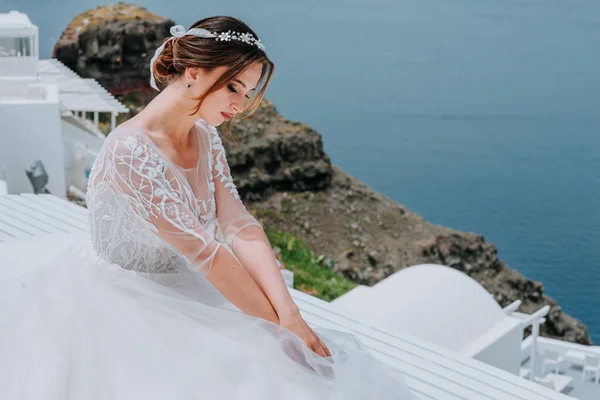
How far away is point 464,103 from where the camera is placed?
5069cm

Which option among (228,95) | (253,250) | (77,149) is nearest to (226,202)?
(253,250)

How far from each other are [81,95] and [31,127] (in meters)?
7.59

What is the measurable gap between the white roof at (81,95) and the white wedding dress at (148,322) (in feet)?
40.2

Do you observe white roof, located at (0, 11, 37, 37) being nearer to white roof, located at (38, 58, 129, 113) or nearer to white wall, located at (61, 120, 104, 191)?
white roof, located at (38, 58, 129, 113)

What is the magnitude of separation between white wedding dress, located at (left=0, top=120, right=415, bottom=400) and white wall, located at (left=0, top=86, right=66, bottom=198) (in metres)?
6.44

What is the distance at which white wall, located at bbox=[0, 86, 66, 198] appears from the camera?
852 cm

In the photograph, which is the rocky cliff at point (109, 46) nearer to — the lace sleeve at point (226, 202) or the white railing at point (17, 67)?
the white railing at point (17, 67)

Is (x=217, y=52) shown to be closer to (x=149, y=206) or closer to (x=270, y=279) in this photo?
(x=149, y=206)

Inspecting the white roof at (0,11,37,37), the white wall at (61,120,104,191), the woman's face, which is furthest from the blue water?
the woman's face

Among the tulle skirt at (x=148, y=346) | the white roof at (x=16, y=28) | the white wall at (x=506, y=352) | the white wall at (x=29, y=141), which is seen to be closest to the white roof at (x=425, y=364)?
the tulle skirt at (x=148, y=346)

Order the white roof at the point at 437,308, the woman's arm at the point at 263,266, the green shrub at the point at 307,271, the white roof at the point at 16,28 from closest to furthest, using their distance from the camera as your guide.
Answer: the woman's arm at the point at 263,266, the white roof at the point at 437,308, the white roof at the point at 16,28, the green shrub at the point at 307,271

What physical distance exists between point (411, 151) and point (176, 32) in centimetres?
4487

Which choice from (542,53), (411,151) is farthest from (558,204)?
(542,53)

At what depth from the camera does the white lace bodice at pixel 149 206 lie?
7.04 feet
